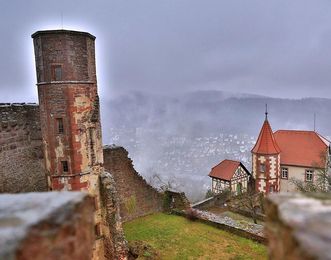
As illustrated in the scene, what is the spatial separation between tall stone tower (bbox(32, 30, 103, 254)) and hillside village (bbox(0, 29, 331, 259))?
38 millimetres

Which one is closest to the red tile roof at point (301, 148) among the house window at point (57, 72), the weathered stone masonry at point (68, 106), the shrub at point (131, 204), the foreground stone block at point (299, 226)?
the shrub at point (131, 204)

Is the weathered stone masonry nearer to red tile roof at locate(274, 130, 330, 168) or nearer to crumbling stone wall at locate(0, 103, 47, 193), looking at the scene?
crumbling stone wall at locate(0, 103, 47, 193)

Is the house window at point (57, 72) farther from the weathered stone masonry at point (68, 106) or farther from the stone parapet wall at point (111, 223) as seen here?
the stone parapet wall at point (111, 223)

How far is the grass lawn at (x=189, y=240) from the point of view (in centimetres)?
1434

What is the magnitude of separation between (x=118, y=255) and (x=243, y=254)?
5.95 metres

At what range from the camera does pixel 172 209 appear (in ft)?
69.7

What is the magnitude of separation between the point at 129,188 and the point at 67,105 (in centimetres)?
919

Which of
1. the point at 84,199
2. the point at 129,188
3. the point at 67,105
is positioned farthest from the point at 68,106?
the point at 84,199

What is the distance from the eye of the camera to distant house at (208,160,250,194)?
97.4ft

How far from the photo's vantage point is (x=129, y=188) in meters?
19.2

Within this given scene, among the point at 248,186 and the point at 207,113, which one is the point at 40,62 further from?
the point at 207,113

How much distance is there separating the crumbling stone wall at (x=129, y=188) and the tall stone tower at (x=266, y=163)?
13.7 metres

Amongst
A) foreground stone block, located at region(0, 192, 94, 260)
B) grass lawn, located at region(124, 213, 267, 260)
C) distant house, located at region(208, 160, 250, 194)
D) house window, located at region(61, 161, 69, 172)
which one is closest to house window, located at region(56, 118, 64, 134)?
house window, located at region(61, 161, 69, 172)

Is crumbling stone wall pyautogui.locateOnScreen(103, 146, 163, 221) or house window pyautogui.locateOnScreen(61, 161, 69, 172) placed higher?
house window pyautogui.locateOnScreen(61, 161, 69, 172)
